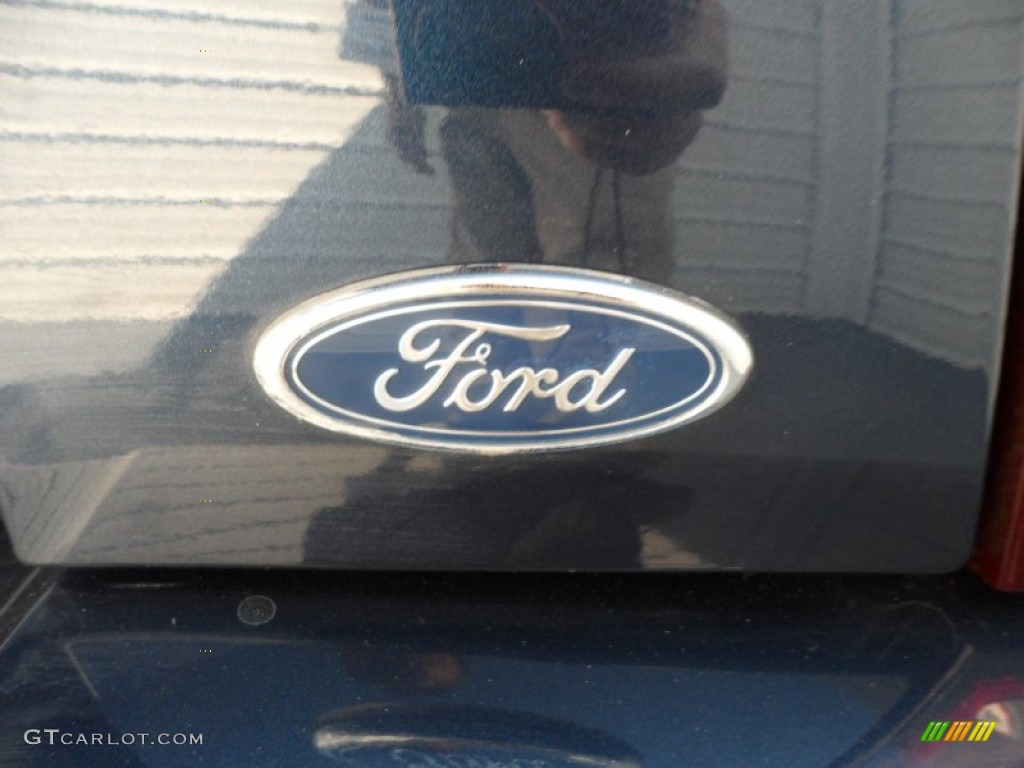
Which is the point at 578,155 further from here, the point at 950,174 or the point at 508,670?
the point at 508,670

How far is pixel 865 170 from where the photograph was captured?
490 mm

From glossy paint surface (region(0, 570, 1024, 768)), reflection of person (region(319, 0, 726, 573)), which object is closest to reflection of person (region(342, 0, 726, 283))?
reflection of person (region(319, 0, 726, 573))

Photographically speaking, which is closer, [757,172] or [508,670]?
[757,172]

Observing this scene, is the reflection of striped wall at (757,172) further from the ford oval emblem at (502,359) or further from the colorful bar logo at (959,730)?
the colorful bar logo at (959,730)

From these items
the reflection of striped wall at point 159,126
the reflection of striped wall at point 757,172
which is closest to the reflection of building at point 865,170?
the reflection of striped wall at point 757,172

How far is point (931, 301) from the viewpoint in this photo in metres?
0.52

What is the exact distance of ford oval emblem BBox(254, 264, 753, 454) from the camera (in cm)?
51

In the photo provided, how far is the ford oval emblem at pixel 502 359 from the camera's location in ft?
1.68

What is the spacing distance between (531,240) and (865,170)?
0.58 ft

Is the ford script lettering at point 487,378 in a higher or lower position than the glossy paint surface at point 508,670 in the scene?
higher

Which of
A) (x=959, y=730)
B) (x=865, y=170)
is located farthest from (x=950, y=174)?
(x=959, y=730)

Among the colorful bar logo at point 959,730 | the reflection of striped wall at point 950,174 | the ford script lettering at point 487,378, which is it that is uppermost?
the reflection of striped wall at point 950,174

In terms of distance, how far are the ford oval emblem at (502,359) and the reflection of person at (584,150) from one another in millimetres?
16

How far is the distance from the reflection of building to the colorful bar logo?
0.21 meters
